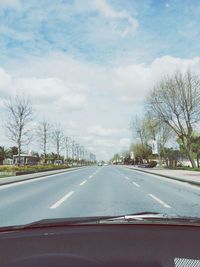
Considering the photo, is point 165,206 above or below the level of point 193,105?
below

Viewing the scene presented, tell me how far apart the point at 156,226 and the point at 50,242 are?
73 centimetres

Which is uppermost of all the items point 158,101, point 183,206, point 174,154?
point 158,101

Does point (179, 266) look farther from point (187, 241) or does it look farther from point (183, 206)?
point (183, 206)

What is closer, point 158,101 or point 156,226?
point 156,226

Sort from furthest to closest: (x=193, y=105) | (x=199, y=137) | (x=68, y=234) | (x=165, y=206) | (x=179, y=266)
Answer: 1. (x=199, y=137)
2. (x=193, y=105)
3. (x=165, y=206)
4. (x=68, y=234)
5. (x=179, y=266)

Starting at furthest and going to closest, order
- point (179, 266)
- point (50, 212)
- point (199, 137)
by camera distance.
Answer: point (199, 137), point (50, 212), point (179, 266)

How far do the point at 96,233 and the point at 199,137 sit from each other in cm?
9147

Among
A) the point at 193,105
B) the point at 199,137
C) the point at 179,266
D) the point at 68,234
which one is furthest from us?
the point at 199,137

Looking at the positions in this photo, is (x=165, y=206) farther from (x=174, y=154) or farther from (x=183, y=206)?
(x=174, y=154)

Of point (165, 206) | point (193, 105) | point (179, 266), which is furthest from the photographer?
point (193, 105)

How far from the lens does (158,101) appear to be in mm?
62438

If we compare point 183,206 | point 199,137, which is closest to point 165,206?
point 183,206

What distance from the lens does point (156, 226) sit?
Answer: 3.12m

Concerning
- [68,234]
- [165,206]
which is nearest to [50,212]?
[165,206]
